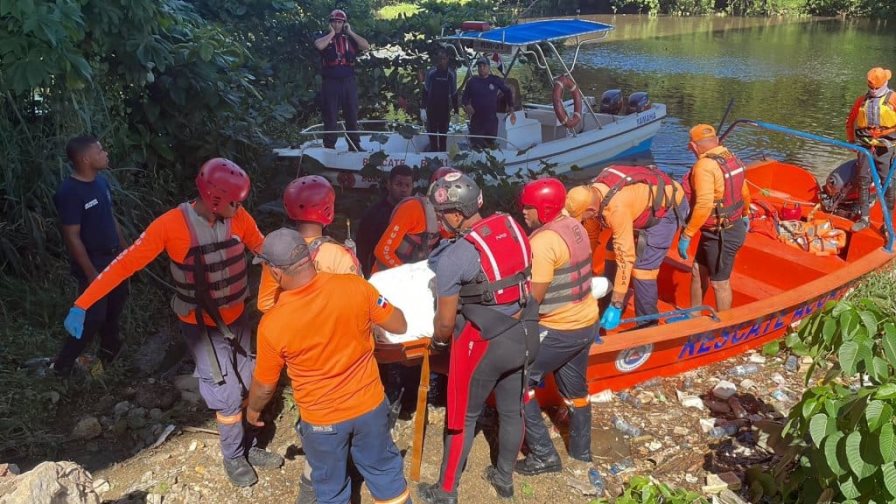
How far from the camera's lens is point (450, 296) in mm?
3236

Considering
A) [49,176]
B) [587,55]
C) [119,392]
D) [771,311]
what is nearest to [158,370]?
[119,392]

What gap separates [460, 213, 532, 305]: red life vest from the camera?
10.6 ft

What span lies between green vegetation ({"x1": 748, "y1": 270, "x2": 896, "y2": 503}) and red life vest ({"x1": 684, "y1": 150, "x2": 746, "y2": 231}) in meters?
1.76

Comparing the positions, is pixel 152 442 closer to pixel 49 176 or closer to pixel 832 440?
pixel 49 176

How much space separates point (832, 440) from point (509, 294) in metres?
1.40

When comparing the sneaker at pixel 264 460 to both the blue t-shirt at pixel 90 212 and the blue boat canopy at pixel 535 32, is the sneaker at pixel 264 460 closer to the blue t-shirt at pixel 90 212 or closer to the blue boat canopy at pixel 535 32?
the blue t-shirt at pixel 90 212

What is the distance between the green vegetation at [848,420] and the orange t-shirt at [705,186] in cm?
170

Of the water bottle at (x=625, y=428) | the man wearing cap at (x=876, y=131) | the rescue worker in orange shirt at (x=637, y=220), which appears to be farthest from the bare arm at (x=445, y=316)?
the man wearing cap at (x=876, y=131)

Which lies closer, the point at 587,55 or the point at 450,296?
the point at 450,296

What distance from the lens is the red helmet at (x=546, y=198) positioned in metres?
3.53

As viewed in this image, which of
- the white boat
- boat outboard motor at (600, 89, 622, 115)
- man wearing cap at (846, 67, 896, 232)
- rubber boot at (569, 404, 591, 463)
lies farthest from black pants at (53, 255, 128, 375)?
boat outboard motor at (600, 89, 622, 115)

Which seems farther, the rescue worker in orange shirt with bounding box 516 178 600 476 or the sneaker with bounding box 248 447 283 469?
the sneaker with bounding box 248 447 283 469

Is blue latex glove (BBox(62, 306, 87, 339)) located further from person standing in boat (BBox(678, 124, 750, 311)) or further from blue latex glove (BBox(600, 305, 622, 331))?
person standing in boat (BBox(678, 124, 750, 311))

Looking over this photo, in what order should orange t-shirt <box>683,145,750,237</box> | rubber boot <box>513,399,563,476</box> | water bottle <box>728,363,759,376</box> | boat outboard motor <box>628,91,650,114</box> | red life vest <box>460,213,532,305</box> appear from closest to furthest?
red life vest <box>460,213,532,305</box>, rubber boot <box>513,399,563,476</box>, orange t-shirt <box>683,145,750,237</box>, water bottle <box>728,363,759,376</box>, boat outboard motor <box>628,91,650,114</box>
